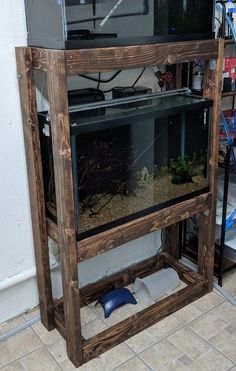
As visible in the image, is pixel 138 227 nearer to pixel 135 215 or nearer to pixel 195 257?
pixel 135 215

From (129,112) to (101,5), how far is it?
40 centimetres

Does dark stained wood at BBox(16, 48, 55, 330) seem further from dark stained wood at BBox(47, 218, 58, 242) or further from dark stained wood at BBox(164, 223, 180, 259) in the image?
dark stained wood at BBox(164, 223, 180, 259)

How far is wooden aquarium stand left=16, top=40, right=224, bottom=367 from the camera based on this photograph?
1.40 meters

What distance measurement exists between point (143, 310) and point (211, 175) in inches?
27.8

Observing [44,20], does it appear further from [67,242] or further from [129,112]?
[67,242]

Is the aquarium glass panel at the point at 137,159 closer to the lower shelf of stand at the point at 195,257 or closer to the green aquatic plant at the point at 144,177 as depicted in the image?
the green aquatic plant at the point at 144,177

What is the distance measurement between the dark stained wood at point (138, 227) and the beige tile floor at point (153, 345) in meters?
0.48

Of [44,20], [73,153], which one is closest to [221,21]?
[44,20]

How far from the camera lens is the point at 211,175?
193 cm

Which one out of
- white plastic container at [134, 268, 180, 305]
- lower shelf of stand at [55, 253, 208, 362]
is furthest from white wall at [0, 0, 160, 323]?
white plastic container at [134, 268, 180, 305]

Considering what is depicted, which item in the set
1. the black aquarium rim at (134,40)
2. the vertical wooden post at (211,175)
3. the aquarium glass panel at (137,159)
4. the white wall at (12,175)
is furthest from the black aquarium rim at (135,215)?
the black aquarium rim at (134,40)

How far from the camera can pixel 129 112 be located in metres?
1.62

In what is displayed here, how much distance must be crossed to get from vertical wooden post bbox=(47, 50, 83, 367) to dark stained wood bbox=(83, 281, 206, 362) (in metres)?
0.08

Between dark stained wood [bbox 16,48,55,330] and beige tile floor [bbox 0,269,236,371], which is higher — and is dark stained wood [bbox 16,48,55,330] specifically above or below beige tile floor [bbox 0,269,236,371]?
above
